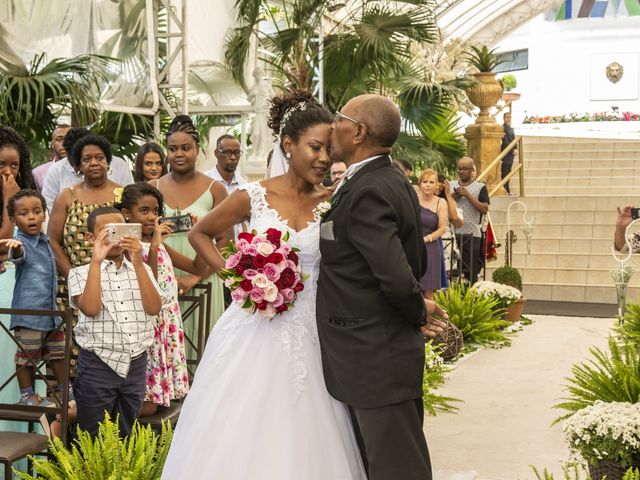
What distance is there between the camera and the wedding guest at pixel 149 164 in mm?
6684

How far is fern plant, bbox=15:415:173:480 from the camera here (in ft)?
12.7

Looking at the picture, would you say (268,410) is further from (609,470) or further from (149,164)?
(149,164)

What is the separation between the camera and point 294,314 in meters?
3.76

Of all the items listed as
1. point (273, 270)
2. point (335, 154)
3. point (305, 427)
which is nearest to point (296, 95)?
point (335, 154)

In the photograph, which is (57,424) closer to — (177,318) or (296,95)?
(177,318)

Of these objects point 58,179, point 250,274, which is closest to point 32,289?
point 250,274

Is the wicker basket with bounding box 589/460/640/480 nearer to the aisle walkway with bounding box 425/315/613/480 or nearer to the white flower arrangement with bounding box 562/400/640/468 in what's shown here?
the white flower arrangement with bounding box 562/400/640/468

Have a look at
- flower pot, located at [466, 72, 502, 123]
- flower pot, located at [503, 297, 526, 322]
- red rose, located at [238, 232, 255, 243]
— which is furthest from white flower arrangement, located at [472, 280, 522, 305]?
flower pot, located at [466, 72, 502, 123]

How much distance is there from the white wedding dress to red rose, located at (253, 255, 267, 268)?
0.17 m

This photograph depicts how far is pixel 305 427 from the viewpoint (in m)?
3.58

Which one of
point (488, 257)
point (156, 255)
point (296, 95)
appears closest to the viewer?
point (296, 95)

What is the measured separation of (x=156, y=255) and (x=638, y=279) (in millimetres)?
10141

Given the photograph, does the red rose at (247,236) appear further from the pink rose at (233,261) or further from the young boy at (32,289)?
the young boy at (32,289)

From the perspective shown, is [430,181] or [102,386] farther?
[430,181]
